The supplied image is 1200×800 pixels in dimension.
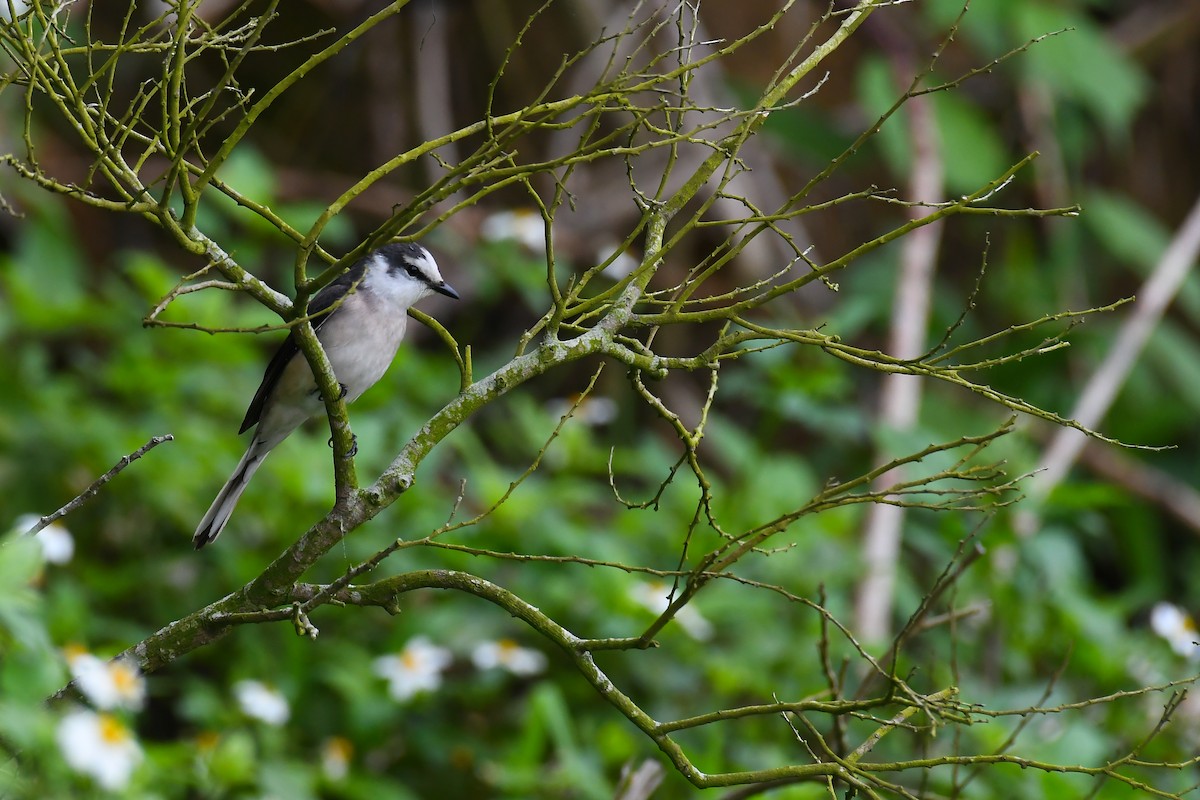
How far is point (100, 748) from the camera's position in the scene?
231 cm

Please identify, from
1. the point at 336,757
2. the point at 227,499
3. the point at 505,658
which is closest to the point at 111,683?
the point at 227,499

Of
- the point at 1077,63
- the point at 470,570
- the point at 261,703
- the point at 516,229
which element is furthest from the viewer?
the point at 1077,63

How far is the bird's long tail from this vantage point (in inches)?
134

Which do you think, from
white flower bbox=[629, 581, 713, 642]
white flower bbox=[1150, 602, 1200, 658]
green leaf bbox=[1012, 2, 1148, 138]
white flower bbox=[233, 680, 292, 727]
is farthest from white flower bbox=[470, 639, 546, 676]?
green leaf bbox=[1012, 2, 1148, 138]

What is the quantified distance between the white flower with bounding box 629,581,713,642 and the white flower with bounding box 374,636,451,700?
2.25ft

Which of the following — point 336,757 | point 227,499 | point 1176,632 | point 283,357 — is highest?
point 283,357

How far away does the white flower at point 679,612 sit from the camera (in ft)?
13.9

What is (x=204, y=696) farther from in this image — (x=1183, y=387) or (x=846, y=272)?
(x=1183, y=387)

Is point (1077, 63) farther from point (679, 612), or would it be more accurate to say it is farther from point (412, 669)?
point (412, 669)

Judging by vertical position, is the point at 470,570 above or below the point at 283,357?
below

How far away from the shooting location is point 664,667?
15.0 ft

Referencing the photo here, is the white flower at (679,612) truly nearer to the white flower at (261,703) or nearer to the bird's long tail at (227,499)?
the white flower at (261,703)

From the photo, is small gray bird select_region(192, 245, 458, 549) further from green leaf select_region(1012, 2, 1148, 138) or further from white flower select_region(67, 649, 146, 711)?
green leaf select_region(1012, 2, 1148, 138)

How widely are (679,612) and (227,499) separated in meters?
1.60
